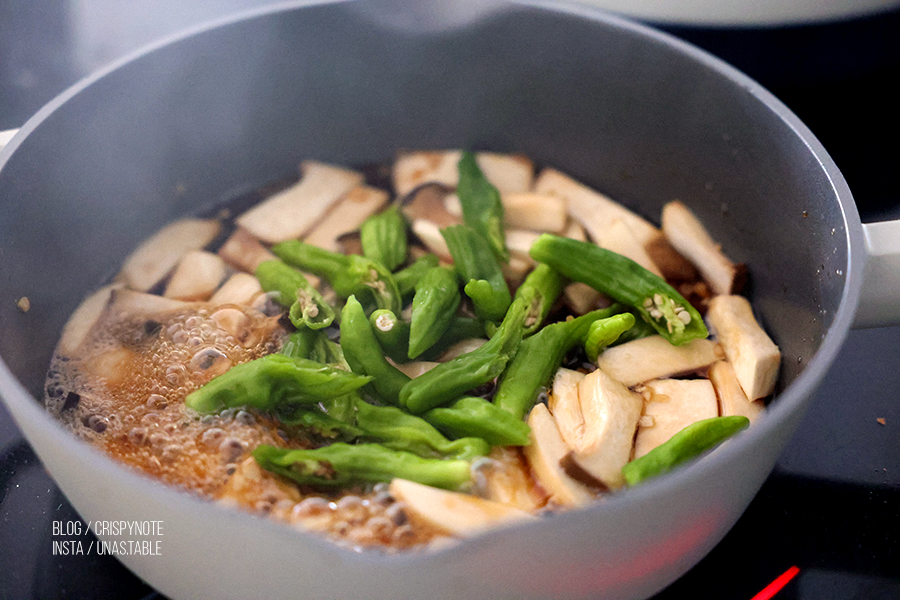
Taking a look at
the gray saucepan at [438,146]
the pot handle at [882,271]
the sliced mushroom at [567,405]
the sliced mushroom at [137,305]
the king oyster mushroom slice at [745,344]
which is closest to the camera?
the gray saucepan at [438,146]

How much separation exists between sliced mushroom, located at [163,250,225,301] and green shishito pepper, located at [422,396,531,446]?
0.51 metres

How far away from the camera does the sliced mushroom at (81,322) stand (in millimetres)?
1113

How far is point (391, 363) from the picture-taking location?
1052 mm

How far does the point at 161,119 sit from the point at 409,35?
1.58 ft

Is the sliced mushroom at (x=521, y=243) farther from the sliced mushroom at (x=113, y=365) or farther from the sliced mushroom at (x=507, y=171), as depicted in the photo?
the sliced mushroom at (x=113, y=365)

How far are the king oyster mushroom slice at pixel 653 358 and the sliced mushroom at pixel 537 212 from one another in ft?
1.08

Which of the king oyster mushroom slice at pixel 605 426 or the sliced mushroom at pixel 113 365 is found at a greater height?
the sliced mushroom at pixel 113 365

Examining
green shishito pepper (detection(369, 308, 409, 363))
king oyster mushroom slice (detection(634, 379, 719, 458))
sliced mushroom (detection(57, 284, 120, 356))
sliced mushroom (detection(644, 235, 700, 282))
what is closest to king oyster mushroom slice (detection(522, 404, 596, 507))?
king oyster mushroom slice (detection(634, 379, 719, 458))

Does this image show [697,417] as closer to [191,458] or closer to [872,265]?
[872,265]

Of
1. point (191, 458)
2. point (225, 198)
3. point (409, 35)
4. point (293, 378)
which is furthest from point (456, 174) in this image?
point (191, 458)

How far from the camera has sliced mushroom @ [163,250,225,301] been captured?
120 cm

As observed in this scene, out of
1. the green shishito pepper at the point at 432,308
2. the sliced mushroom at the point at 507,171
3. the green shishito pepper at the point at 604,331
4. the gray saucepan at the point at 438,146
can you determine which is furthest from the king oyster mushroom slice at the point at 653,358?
the sliced mushroom at the point at 507,171

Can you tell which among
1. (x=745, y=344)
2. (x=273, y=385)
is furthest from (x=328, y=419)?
(x=745, y=344)

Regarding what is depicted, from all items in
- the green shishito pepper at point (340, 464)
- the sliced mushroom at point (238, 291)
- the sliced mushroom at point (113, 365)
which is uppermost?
the sliced mushroom at point (238, 291)
